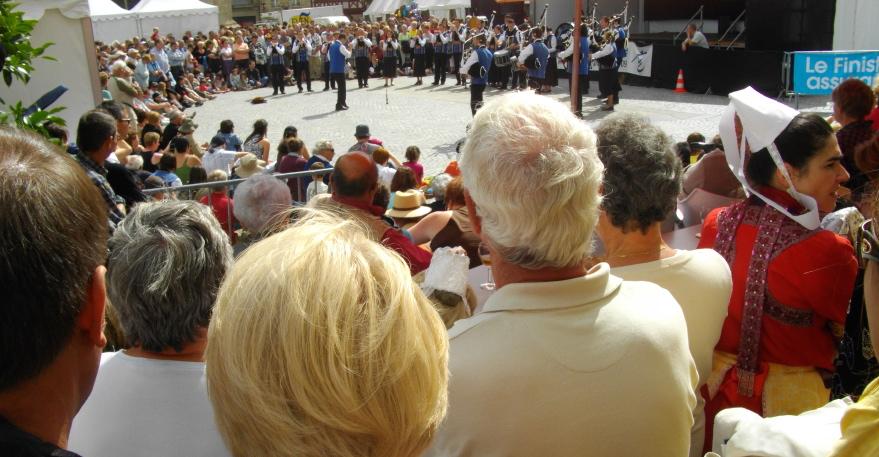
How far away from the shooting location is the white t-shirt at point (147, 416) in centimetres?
174

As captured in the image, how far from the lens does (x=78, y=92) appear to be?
29.7 feet

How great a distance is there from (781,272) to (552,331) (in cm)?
109

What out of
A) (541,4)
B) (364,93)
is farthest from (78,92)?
(541,4)

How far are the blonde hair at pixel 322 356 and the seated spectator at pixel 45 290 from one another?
0.68 ft

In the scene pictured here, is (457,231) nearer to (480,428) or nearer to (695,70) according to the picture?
(480,428)

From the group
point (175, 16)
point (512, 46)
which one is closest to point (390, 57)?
point (512, 46)

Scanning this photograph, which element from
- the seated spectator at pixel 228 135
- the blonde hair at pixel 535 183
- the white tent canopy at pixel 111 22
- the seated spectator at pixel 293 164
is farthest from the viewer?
the white tent canopy at pixel 111 22

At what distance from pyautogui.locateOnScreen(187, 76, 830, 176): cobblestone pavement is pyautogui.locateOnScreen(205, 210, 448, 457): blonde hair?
31.7 feet

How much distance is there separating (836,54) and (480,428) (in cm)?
1166

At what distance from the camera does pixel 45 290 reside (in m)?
1.06

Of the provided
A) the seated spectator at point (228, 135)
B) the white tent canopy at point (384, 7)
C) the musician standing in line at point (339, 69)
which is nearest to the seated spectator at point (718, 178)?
the seated spectator at point (228, 135)

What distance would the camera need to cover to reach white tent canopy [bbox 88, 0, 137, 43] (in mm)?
25422

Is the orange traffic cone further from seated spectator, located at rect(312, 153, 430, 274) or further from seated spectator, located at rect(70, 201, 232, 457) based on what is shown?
seated spectator, located at rect(70, 201, 232, 457)

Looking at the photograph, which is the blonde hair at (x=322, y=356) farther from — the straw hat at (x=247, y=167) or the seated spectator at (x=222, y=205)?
the straw hat at (x=247, y=167)
